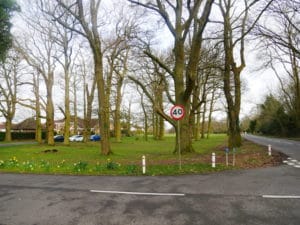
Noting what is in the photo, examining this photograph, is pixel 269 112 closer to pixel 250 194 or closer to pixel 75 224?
pixel 250 194

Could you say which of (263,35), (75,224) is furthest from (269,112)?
(75,224)

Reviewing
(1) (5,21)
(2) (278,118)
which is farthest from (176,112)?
(2) (278,118)

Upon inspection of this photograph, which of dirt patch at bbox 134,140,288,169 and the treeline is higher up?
the treeline

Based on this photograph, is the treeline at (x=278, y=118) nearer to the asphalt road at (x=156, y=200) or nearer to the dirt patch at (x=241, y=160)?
the dirt patch at (x=241, y=160)

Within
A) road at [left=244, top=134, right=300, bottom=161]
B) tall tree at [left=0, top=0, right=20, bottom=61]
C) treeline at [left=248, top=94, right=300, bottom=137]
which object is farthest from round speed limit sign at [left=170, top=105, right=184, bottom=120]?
treeline at [left=248, top=94, right=300, bottom=137]

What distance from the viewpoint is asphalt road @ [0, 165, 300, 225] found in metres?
5.64

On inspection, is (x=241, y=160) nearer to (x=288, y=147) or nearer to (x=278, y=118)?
(x=288, y=147)

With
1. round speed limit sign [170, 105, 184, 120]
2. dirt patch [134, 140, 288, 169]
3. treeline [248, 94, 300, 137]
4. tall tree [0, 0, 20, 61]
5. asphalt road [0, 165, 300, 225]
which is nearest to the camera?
asphalt road [0, 165, 300, 225]

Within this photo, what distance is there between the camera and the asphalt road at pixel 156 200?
222 inches

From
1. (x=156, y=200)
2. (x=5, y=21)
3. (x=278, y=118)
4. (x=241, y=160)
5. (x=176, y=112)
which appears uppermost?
(x=5, y=21)

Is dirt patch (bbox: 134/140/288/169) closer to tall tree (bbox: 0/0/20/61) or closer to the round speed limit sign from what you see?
the round speed limit sign

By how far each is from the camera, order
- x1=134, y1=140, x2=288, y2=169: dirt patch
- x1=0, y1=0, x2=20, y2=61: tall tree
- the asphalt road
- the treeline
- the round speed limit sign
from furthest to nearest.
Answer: the treeline, x1=0, y1=0, x2=20, y2=61: tall tree, x1=134, y1=140, x2=288, y2=169: dirt patch, the round speed limit sign, the asphalt road

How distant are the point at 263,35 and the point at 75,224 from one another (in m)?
19.8

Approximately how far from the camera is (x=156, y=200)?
7.10m
